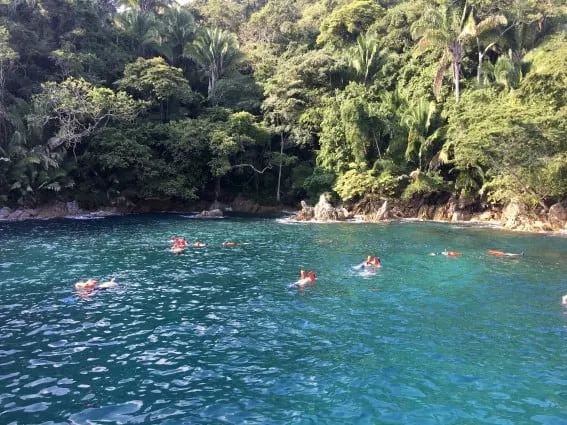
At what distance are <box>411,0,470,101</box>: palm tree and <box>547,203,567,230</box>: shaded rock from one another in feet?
43.9

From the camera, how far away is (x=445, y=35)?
4009 centimetres

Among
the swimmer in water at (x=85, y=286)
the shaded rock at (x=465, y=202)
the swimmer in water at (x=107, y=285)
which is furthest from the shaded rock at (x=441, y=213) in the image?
the swimmer in water at (x=85, y=286)

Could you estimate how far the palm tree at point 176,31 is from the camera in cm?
5553

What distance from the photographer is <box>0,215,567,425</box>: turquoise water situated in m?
8.09

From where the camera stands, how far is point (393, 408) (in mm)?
8125

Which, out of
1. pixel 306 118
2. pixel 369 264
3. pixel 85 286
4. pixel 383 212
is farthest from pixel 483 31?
pixel 85 286

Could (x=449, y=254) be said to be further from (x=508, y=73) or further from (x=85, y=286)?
(x=508, y=73)

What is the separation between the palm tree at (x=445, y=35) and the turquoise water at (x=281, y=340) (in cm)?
2329

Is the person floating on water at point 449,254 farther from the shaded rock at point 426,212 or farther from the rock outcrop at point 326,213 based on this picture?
the shaded rock at point 426,212

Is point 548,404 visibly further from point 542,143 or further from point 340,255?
point 542,143

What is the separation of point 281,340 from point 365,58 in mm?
42068

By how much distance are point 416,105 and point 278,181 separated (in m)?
15.3

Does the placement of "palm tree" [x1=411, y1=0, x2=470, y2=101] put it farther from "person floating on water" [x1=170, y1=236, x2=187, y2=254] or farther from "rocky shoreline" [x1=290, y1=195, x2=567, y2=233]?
"person floating on water" [x1=170, y1=236, x2=187, y2=254]

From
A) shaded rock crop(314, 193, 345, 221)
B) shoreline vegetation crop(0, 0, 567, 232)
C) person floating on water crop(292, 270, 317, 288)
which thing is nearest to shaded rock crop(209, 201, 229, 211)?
shoreline vegetation crop(0, 0, 567, 232)
